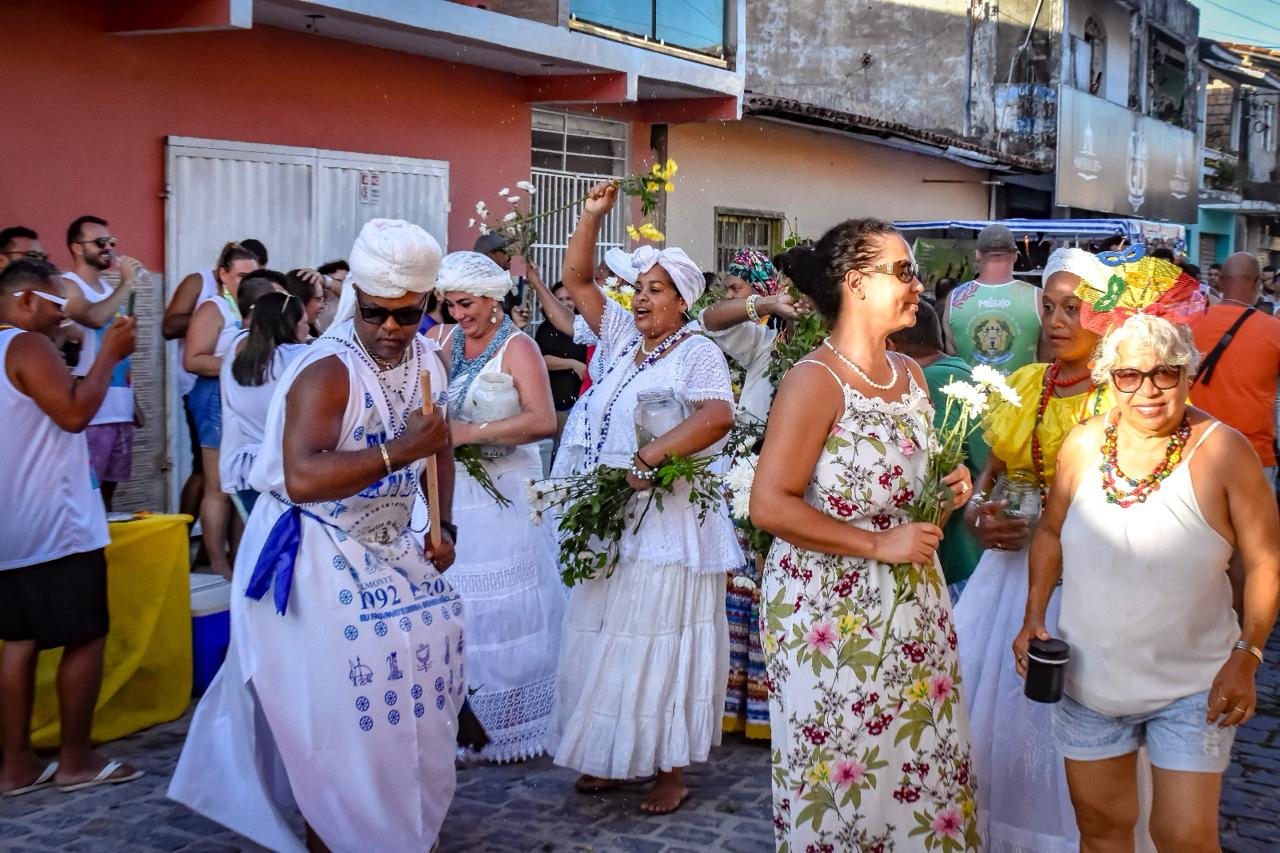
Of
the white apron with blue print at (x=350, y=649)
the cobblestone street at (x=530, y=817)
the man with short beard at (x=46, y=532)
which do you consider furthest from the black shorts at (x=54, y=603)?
the white apron with blue print at (x=350, y=649)

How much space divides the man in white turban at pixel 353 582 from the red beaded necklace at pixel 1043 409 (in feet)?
6.53

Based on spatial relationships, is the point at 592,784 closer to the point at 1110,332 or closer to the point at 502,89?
the point at 1110,332

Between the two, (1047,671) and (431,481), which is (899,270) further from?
(431,481)

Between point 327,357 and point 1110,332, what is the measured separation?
2.30 meters

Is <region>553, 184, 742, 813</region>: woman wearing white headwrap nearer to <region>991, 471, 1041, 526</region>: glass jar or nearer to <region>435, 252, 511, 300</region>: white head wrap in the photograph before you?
<region>435, 252, 511, 300</region>: white head wrap

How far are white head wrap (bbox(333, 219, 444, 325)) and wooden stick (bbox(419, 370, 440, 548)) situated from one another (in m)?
0.28

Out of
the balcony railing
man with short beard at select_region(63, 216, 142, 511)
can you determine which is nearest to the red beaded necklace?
man with short beard at select_region(63, 216, 142, 511)

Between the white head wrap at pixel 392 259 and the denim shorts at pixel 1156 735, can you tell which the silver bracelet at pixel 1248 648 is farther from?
the white head wrap at pixel 392 259

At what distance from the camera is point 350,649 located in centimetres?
428

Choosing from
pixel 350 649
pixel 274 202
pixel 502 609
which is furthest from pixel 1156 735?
pixel 274 202

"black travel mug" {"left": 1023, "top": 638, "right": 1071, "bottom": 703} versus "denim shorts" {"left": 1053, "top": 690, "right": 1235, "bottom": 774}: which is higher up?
"black travel mug" {"left": 1023, "top": 638, "right": 1071, "bottom": 703}

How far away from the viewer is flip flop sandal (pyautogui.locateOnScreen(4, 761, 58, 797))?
18.0ft

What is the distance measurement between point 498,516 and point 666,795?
1.46 meters

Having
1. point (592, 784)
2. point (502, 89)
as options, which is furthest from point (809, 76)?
point (592, 784)
